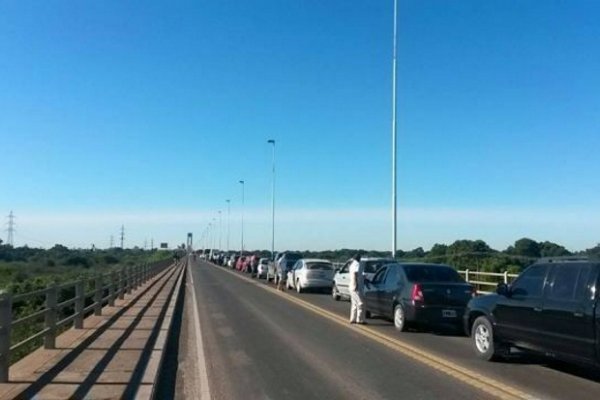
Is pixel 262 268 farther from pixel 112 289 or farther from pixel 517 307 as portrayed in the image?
pixel 517 307

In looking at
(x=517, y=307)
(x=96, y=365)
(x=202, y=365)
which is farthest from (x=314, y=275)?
(x=96, y=365)

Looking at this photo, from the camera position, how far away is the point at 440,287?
16.2m

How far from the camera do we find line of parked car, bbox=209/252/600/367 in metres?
9.66

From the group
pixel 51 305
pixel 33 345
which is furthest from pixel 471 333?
pixel 33 345

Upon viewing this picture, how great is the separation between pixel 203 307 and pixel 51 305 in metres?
12.6

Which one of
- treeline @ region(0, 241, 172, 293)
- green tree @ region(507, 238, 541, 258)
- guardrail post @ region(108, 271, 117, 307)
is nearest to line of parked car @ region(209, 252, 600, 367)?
guardrail post @ region(108, 271, 117, 307)

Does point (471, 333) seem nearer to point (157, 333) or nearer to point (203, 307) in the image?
point (157, 333)

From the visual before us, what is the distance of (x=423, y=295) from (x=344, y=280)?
34.9 feet

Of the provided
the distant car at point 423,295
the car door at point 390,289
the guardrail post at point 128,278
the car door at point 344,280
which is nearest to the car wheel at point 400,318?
the distant car at point 423,295

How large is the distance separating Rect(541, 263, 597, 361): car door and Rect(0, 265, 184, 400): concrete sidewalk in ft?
18.4

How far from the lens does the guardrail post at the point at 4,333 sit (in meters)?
8.23

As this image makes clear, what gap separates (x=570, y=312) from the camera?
982cm

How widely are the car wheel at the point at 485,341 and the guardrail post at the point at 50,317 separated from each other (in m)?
7.01

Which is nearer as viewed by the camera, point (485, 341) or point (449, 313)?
point (485, 341)
